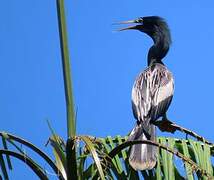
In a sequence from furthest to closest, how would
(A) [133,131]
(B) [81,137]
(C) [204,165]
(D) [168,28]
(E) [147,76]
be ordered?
(D) [168,28]
(E) [147,76]
(A) [133,131]
(C) [204,165]
(B) [81,137]

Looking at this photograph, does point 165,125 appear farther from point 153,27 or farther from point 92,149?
point 92,149

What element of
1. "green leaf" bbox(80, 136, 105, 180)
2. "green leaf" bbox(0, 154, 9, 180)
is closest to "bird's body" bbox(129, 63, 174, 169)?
"green leaf" bbox(0, 154, 9, 180)

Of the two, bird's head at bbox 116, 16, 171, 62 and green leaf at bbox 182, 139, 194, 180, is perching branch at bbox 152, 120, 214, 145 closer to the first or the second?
green leaf at bbox 182, 139, 194, 180

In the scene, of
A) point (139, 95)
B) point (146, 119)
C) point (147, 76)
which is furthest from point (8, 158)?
point (147, 76)

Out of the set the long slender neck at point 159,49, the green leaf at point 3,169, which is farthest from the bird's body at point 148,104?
the green leaf at point 3,169

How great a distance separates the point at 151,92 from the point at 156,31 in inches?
78.0

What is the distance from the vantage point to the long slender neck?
7.95m

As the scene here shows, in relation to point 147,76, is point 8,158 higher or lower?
lower

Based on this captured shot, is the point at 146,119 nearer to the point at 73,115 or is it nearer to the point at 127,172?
the point at 127,172

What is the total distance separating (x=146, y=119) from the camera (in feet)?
18.6

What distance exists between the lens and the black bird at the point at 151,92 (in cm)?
426

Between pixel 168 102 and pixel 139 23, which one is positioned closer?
pixel 168 102

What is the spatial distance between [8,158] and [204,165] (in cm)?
122

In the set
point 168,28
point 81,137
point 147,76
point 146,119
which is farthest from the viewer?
point 168,28
